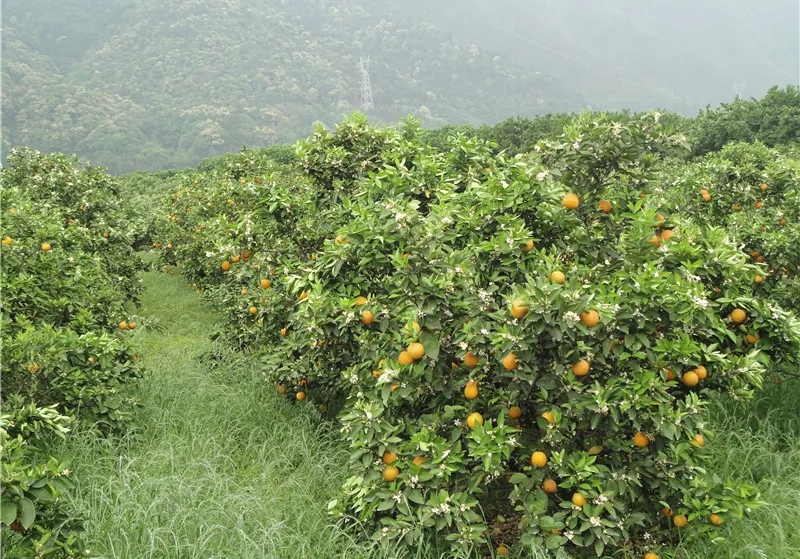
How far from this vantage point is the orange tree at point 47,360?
1976 mm

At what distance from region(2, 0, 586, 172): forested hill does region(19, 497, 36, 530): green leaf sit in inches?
1451

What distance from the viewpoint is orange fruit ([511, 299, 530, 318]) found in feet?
7.18

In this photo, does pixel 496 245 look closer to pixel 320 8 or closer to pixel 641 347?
pixel 641 347

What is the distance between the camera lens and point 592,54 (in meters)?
129

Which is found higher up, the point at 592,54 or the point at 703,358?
the point at 703,358

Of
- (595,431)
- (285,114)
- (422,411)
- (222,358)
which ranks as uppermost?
(595,431)

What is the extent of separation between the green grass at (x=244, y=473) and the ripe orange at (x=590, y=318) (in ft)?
3.05

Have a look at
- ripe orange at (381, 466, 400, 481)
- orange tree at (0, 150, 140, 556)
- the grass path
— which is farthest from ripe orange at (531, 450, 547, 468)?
orange tree at (0, 150, 140, 556)

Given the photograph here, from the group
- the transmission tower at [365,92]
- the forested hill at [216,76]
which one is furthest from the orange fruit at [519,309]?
the transmission tower at [365,92]

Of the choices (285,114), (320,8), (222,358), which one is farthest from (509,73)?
(222,358)

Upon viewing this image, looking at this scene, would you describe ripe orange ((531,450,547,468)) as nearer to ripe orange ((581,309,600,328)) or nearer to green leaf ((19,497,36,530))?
ripe orange ((581,309,600,328))

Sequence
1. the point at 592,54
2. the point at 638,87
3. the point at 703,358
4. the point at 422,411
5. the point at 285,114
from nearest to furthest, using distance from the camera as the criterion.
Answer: the point at 703,358
the point at 422,411
the point at 285,114
the point at 638,87
the point at 592,54

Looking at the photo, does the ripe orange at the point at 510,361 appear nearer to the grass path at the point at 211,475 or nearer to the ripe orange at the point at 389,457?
the ripe orange at the point at 389,457

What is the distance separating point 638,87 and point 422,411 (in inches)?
4947
